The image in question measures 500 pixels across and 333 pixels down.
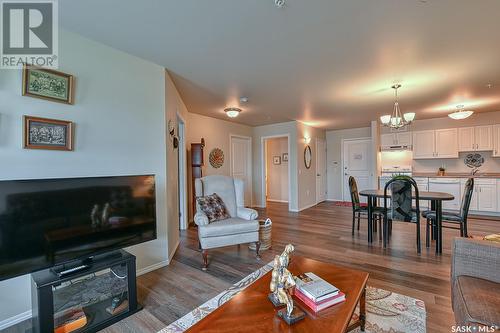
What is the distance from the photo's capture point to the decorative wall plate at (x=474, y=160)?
5.48 metres

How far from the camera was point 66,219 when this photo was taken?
→ 170 centimetres

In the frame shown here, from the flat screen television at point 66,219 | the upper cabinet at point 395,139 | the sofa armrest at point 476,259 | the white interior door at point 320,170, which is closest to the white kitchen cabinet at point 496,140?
the upper cabinet at point 395,139

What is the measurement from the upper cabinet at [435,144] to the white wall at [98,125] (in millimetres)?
6387

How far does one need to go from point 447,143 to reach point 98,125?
7.25 m

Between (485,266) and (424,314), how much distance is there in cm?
61

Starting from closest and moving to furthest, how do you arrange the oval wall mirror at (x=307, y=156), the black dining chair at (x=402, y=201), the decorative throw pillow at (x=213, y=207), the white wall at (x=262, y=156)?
1. the decorative throw pillow at (x=213, y=207)
2. the black dining chair at (x=402, y=201)
3. the white wall at (x=262, y=156)
4. the oval wall mirror at (x=307, y=156)

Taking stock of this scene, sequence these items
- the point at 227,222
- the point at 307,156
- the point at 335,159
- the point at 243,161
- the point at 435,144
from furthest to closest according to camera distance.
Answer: the point at 335,159
the point at 307,156
the point at 243,161
the point at 435,144
the point at 227,222

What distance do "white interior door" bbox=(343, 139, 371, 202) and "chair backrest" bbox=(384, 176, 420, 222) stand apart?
3.80 metres

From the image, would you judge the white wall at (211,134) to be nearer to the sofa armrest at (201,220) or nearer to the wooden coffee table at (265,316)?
the sofa armrest at (201,220)

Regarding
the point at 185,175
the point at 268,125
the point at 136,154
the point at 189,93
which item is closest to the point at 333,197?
the point at 268,125

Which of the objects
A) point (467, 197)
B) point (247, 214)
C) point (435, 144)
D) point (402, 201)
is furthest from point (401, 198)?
point (435, 144)

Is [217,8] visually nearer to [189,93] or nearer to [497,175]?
[189,93]

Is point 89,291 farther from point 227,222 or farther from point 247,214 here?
point 247,214

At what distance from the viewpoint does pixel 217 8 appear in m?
1.73
